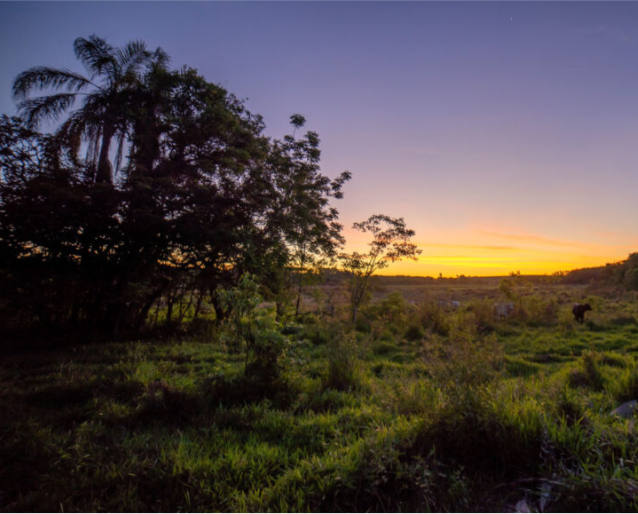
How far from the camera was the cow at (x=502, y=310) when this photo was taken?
1473 centimetres

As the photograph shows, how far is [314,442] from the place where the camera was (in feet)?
11.2

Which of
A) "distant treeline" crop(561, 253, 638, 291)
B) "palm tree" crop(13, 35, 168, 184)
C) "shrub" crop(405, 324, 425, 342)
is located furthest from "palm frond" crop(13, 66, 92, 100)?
"distant treeline" crop(561, 253, 638, 291)

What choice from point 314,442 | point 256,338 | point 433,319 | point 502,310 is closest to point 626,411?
point 314,442

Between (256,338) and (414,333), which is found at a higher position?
(256,338)

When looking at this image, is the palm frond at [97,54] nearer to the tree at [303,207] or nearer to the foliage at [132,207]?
the foliage at [132,207]

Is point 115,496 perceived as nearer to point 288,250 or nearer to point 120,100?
point 288,250

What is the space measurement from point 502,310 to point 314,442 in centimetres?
1446

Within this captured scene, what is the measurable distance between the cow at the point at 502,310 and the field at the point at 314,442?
9612 millimetres

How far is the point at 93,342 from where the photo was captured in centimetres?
796

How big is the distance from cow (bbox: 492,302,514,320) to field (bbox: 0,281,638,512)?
378 inches

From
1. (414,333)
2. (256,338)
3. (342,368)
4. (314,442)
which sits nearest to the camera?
(314,442)

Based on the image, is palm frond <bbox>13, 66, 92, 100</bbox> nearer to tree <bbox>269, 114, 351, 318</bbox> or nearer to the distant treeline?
tree <bbox>269, 114, 351, 318</bbox>

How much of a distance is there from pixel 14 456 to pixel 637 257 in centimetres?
4425

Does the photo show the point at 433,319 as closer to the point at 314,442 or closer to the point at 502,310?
the point at 502,310
